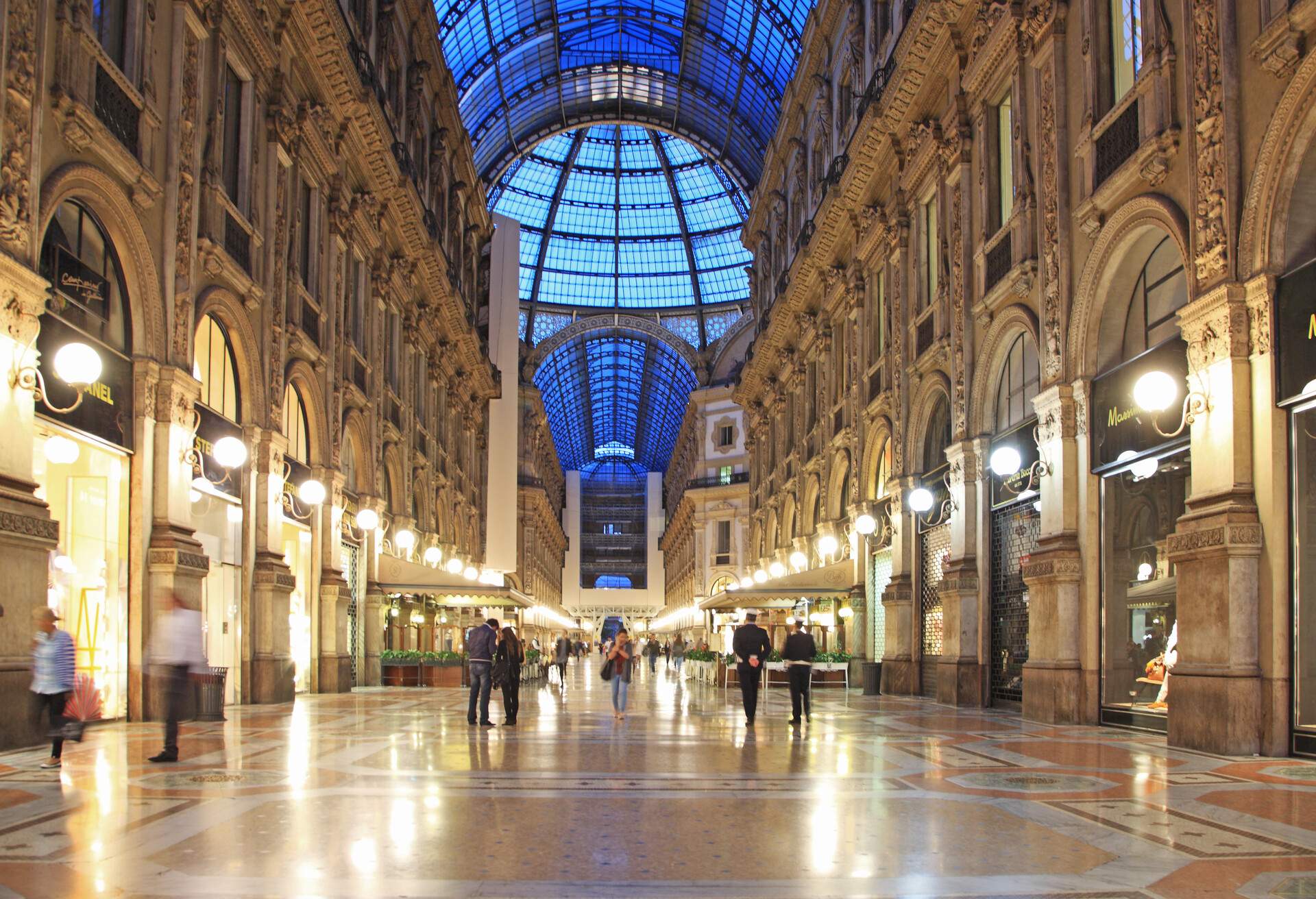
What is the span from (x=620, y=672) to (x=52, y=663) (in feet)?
29.6

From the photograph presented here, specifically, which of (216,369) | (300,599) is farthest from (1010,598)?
(300,599)

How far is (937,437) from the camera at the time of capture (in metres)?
26.4

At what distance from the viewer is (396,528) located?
116 ft

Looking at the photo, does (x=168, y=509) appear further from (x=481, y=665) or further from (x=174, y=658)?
(x=174, y=658)

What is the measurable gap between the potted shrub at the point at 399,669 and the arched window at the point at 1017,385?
16416 mm

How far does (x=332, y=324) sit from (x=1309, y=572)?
20662 millimetres

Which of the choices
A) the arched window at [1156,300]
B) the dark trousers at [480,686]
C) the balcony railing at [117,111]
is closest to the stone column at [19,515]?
the balcony railing at [117,111]

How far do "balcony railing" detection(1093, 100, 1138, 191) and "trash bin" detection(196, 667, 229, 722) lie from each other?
13.7 metres

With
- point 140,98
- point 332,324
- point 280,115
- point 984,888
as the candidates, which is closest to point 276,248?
point 280,115

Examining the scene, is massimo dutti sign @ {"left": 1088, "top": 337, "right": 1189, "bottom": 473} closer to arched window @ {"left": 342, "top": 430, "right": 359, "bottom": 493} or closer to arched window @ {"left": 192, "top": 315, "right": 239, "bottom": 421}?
arched window @ {"left": 192, "top": 315, "right": 239, "bottom": 421}

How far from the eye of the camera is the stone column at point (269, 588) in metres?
21.7

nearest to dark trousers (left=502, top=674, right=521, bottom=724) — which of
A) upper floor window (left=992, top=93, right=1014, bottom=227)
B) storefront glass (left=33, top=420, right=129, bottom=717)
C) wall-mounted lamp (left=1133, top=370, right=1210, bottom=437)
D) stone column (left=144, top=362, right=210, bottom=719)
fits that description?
stone column (left=144, top=362, right=210, bottom=719)

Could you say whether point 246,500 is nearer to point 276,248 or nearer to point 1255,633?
point 276,248

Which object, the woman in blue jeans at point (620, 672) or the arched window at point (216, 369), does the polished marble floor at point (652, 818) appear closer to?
the woman in blue jeans at point (620, 672)
